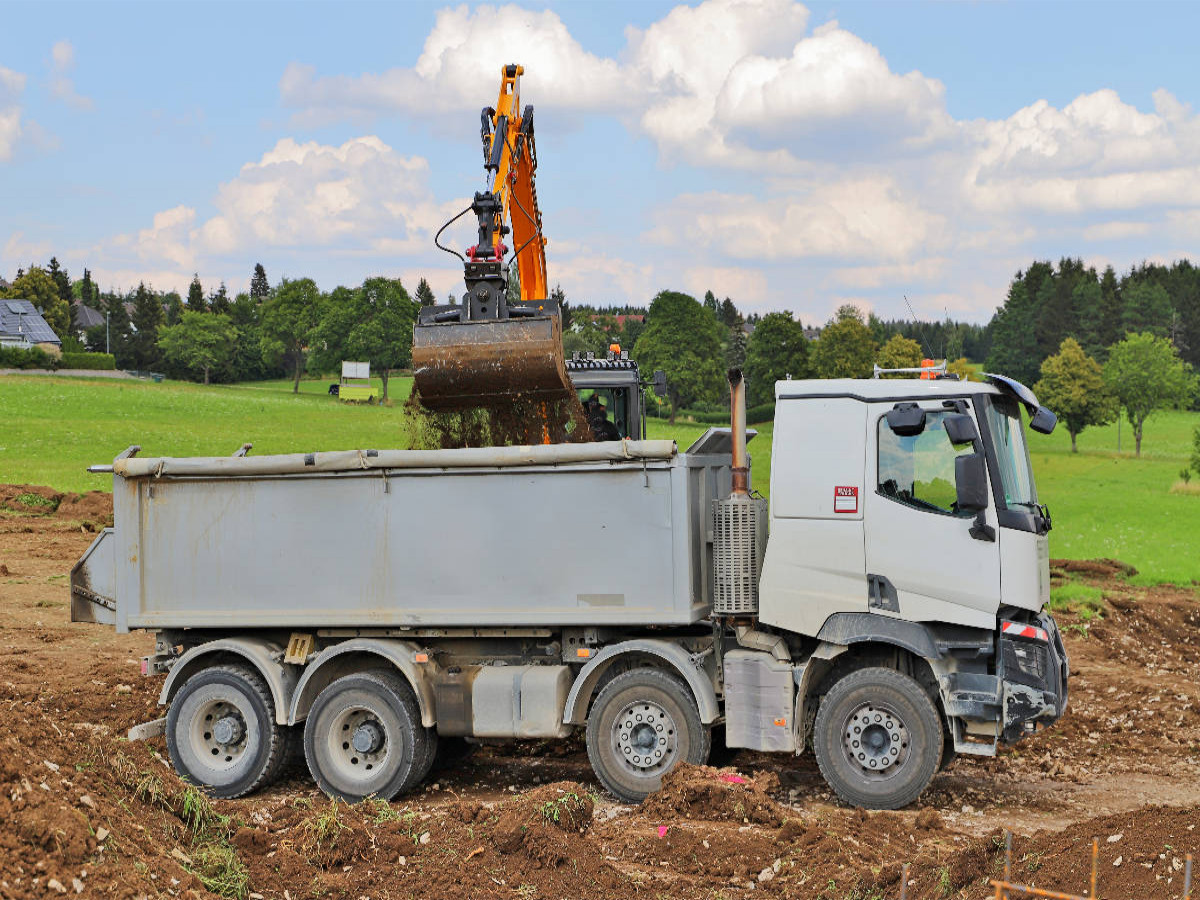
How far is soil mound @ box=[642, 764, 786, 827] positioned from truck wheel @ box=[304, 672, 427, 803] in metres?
2.21

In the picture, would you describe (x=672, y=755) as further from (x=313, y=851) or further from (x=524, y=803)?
(x=313, y=851)

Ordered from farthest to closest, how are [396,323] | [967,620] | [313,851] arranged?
[396,323]
[967,620]
[313,851]

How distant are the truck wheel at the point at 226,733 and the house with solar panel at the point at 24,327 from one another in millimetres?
96311

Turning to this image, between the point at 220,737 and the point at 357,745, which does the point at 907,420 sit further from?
the point at 220,737

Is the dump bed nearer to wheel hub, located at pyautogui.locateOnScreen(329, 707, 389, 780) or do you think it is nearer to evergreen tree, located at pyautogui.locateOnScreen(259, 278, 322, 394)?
wheel hub, located at pyautogui.locateOnScreen(329, 707, 389, 780)

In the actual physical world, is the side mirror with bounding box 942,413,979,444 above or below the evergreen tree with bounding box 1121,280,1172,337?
below

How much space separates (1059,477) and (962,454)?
47.0m

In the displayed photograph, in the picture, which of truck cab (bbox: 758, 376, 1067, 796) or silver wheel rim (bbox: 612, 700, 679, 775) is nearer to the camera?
truck cab (bbox: 758, 376, 1067, 796)

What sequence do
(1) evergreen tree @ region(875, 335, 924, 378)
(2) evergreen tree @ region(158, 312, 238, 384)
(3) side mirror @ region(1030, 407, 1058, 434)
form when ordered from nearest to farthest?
(3) side mirror @ region(1030, 407, 1058, 434)
(1) evergreen tree @ region(875, 335, 924, 378)
(2) evergreen tree @ region(158, 312, 238, 384)

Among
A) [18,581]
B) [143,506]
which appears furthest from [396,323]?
[143,506]

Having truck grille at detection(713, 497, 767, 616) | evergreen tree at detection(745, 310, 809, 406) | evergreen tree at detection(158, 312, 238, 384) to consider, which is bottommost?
truck grille at detection(713, 497, 767, 616)

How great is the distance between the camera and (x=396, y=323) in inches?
3100

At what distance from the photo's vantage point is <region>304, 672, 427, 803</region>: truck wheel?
1034cm

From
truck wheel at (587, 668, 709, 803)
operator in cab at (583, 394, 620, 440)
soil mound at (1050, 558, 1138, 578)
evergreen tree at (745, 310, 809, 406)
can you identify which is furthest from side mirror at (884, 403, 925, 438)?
evergreen tree at (745, 310, 809, 406)
